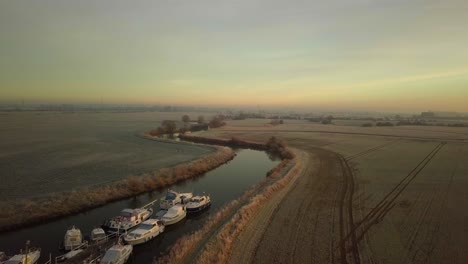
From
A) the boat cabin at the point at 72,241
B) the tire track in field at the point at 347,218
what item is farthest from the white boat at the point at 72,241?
the tire track in field at the point at 347,218

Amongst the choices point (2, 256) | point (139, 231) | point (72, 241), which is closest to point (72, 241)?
point (72, 241)

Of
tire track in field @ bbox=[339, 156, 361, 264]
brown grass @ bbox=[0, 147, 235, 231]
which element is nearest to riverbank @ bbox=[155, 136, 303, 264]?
tire track in field @ bbox=[339, 156, 361, 264]

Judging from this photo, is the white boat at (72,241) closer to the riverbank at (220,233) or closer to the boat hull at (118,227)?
the boat hull at (118,227)

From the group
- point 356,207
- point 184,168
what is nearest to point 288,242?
point 356,207

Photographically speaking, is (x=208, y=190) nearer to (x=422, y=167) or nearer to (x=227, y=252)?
(x=227, y=252)

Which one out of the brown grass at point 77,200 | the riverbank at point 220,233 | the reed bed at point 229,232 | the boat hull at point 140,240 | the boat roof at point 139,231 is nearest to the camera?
the reed bed at point 229,232

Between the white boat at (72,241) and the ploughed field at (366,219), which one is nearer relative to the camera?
the ploughed field at (366,219)
